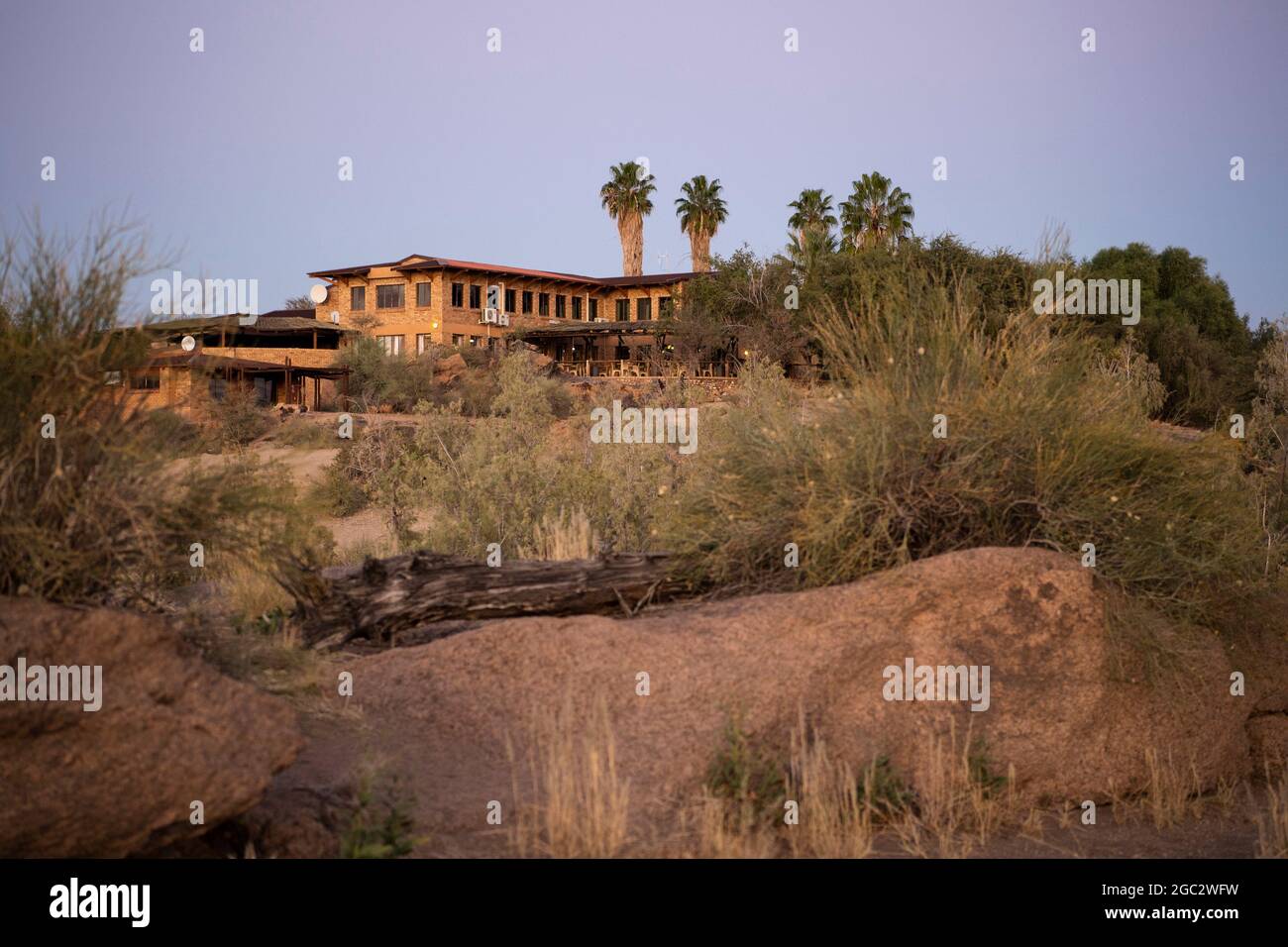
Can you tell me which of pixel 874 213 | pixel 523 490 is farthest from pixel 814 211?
pixel 523 490

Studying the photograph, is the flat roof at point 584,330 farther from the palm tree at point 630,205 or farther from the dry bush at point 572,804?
the dry bush at point 572,804

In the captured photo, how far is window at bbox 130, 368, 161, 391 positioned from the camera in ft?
18.4

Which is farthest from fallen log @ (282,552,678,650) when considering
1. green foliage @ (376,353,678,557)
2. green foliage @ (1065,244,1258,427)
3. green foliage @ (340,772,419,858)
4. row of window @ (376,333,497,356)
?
row of window @ (376,333,497,356)

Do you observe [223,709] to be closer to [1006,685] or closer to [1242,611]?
[1006,685]

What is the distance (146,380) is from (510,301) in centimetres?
4928

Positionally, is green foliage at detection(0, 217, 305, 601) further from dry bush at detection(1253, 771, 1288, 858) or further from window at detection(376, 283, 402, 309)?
window at detection(376, 283, 402, 309)

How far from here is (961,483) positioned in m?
6.93

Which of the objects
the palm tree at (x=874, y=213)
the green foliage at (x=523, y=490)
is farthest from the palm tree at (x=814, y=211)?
the green foliage at (x=523, y=490)

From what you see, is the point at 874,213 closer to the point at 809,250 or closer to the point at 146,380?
the point at 809,250

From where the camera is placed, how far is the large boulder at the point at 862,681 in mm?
5852

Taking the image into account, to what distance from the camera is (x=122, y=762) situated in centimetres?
400

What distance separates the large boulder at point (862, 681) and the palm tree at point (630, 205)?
54.1 m
